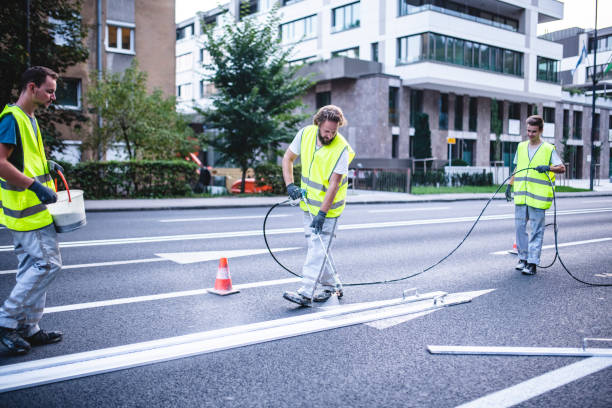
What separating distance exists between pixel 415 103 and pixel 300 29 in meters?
12.1

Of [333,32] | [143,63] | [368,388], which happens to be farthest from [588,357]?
[333,32]

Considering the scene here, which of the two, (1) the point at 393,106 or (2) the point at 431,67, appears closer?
(2) the point at 431,67

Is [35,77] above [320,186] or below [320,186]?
above

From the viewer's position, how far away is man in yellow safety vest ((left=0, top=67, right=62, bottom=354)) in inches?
153

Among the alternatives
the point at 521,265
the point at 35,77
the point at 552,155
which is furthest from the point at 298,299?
the point at 552,155

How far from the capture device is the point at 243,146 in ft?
70.2

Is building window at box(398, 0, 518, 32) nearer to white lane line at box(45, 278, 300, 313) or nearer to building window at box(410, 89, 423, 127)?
building window at box(410, 89, 423, 127)

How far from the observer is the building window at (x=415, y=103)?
1517 inches

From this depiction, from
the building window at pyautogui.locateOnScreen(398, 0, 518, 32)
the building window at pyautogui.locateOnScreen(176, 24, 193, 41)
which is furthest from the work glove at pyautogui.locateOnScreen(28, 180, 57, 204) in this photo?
the building window at pyautogui.locateOnScreen(176, 24, 193, 41)

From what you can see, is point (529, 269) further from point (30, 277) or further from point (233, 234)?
point (30, 277)

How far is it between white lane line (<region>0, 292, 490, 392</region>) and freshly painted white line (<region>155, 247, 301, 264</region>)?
2966 mm

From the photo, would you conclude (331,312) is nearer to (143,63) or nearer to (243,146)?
(243,146)

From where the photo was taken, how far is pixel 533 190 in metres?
7.13

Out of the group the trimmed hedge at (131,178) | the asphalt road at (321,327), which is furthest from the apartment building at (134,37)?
the asphalt road at (321,327)
